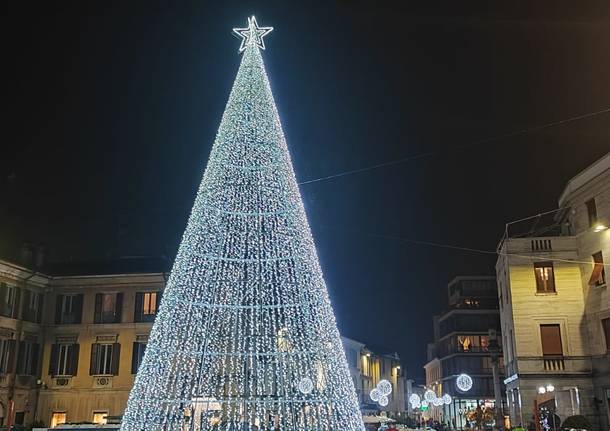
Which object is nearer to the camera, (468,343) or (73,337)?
(73,337)

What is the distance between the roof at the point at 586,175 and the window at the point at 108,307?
30.5 meters

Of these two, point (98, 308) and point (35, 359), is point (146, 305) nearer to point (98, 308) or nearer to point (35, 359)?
point (98, 308)

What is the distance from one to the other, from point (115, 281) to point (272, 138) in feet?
97.0

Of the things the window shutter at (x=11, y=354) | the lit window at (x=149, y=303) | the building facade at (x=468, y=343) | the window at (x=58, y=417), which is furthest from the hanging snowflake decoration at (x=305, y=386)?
the building facade at (x=468, y=343)

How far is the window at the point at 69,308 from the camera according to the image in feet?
145

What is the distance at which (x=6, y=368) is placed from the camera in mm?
39281

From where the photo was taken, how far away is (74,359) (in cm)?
4275

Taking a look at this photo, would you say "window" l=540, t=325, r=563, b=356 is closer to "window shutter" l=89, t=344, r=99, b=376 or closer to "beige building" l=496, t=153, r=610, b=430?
"beige building" l=496, t=153, r=610, b=430

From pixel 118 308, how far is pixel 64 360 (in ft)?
16.6

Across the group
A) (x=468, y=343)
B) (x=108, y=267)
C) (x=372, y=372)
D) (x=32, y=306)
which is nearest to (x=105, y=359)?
(x=32, y=306)

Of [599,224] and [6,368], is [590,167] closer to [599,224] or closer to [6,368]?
[599,224]

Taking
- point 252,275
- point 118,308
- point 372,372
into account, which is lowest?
point 252,275

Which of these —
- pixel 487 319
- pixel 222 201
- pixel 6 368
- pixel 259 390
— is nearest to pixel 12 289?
pixel 6 368

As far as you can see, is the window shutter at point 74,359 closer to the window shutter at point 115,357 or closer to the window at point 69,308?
the window at point 69,308
